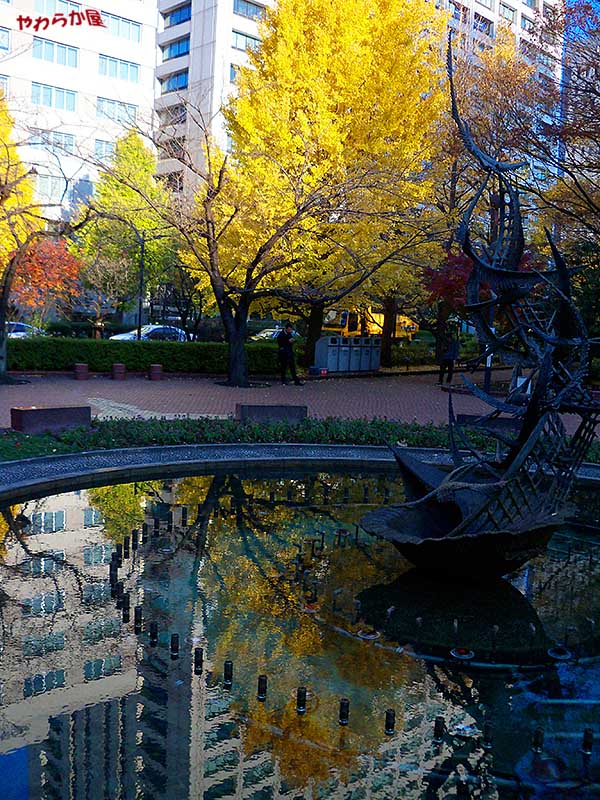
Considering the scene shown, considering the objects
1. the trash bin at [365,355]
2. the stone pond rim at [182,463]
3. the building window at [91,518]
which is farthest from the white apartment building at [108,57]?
the building window at [91,518]

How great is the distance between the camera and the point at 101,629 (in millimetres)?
7352

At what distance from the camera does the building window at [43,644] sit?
6832 mm

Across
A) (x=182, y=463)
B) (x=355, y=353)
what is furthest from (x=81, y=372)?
(x=182, y=463)

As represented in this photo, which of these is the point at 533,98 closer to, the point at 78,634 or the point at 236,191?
the point at 236,191

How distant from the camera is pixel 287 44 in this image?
24.7 m

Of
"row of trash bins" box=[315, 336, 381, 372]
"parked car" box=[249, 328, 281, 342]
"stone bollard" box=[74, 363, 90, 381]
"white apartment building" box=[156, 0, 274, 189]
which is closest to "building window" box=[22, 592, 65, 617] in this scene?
"stone bollard" box=[74, 363, 90, 381]

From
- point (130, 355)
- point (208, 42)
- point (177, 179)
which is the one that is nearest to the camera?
point (177, 179)

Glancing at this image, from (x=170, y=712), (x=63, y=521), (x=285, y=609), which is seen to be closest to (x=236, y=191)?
(x=63, y=521)

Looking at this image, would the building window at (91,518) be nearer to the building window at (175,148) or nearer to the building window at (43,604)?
the building window at (43,604)

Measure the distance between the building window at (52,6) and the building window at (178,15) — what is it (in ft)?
30.0

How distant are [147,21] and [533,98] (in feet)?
116

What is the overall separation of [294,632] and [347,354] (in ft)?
84.1

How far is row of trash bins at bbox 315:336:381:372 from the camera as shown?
105 feet

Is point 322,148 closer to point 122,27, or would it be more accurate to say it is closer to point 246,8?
A: point 122,27
